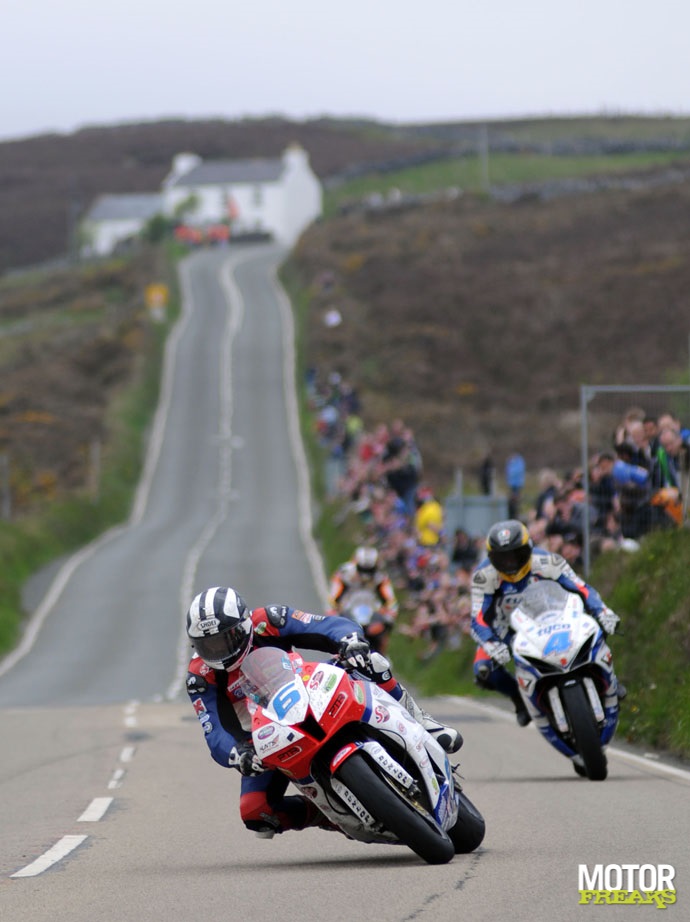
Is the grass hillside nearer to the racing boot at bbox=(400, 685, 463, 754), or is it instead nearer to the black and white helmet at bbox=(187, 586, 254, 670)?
the racing boot at bbox=(400, 685, 463, 754)

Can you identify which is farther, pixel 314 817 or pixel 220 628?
pixel 314 817

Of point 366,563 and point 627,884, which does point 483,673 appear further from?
point 366,563

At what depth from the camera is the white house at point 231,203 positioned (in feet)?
419

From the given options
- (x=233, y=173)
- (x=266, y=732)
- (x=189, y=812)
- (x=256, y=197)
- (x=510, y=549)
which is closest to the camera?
(x=266, y=732)

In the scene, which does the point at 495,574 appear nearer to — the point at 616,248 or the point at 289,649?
the point at 289,649

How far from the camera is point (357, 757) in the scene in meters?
7.54

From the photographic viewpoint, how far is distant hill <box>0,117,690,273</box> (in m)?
132

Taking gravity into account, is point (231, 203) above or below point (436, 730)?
below

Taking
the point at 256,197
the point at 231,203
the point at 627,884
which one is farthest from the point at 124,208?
the point at 627,884

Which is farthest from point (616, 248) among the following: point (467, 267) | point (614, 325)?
point (614, 325)

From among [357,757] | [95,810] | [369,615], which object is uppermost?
[357,757]

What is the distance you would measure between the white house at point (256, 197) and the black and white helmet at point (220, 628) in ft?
387

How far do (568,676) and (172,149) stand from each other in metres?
156

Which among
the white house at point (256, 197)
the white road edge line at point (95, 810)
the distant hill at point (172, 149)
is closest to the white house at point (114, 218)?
the white house at point (256, 197)
